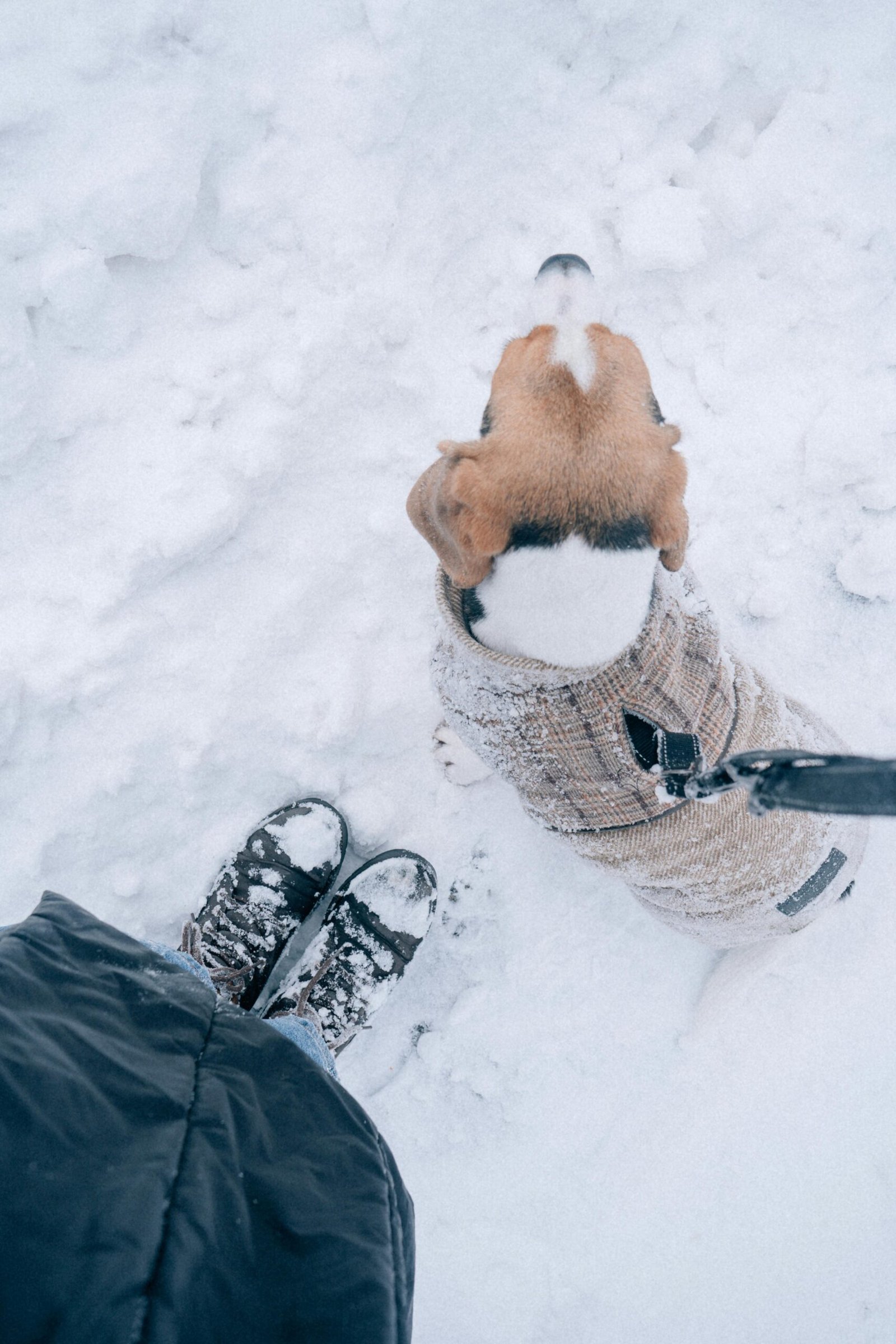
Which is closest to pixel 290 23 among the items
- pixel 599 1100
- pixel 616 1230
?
pixel 599 1100

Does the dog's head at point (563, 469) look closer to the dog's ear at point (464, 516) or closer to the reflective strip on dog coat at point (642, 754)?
the dog's ear at point (464, 516)

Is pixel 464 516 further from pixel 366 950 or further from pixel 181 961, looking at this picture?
pixel 366 950

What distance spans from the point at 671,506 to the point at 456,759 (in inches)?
55.0

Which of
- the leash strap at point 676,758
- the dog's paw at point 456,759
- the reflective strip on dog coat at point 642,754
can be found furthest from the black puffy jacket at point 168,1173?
the dog's paw at point 456,759

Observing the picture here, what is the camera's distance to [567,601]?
1.41m

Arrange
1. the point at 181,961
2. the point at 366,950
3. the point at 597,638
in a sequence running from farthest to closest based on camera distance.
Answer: the point at 366,950 → the point at 181,961 → the point at 597,638

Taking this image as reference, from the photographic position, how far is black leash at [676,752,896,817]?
95cm

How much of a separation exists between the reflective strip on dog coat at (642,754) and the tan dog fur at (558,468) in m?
0.19

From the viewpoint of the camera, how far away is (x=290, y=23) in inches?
88.4

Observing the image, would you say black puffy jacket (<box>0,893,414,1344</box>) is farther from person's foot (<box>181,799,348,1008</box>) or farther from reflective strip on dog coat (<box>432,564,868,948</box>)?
person's foot (<box>181,799,348,1008</box>)

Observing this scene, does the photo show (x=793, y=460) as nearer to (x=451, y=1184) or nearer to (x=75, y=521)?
(x=75, y=521)

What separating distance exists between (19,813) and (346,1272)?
1800mm

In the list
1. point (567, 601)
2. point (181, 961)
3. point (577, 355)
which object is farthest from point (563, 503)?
point (181, 961)

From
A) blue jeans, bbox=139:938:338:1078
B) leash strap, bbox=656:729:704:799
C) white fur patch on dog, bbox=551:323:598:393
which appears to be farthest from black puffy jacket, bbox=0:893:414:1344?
white fur patch on dog, bbox=551:323:598:393
